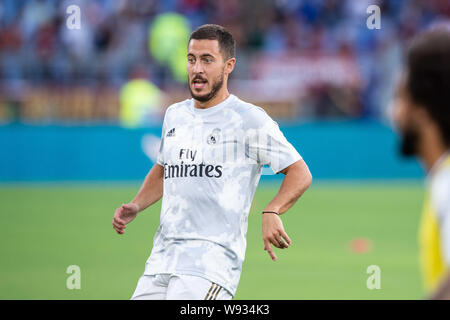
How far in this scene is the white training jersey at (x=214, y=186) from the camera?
5.45 meters

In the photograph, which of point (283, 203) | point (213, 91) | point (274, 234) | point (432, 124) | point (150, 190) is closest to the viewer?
point (432, 124)

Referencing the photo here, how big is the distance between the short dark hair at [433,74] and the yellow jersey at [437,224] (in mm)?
123

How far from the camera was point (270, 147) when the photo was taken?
559cm

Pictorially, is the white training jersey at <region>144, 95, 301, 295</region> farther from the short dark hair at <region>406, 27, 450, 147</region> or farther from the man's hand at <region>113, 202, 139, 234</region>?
the short dark hair at <region>406, 27, 450, 147</region>

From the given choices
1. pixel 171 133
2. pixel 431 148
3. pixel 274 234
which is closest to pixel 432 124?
pixel 431 148

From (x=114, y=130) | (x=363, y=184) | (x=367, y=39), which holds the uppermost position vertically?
(x=367, y=39)

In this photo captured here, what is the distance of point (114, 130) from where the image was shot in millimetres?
21625

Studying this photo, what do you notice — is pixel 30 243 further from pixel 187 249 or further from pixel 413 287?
pixel 187 249

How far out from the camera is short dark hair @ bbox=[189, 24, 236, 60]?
18.8 ft

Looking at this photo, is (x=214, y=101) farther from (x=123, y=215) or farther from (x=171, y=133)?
(x=123, y=215)

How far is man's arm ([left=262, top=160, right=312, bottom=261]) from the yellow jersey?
5.83ft

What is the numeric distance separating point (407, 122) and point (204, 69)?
243 cm
